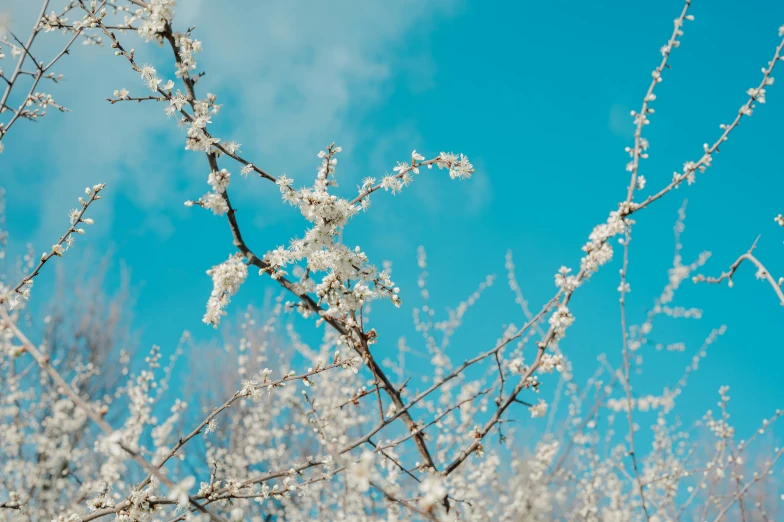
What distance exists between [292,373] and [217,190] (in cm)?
81

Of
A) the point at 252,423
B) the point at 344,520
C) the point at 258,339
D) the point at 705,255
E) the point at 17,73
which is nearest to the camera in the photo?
the point at 17,73

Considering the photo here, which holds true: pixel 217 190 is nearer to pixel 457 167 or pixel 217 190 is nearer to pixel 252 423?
pixel 457 167

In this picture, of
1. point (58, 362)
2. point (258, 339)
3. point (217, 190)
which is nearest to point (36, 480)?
point (58, 362)

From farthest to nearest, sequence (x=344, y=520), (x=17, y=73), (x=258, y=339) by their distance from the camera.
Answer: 1. (x=258, y=339)
2. (x=344, y=520)
3. (x=17, y=73)

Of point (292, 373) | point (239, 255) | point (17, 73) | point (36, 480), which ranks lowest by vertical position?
point (292, 373)

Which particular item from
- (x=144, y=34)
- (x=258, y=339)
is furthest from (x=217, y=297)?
(x=258, y=339)

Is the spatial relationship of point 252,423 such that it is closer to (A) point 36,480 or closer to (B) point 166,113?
(A) point 36,480

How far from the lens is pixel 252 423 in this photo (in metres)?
11.9

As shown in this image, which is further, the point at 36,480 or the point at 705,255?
the point at 36,480

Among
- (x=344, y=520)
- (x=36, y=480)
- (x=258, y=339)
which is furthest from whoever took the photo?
(x=258, y=339)

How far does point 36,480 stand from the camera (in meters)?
10.2

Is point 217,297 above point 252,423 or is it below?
below

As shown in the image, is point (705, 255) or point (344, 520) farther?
point (705, 255)

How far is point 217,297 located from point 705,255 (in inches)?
257
